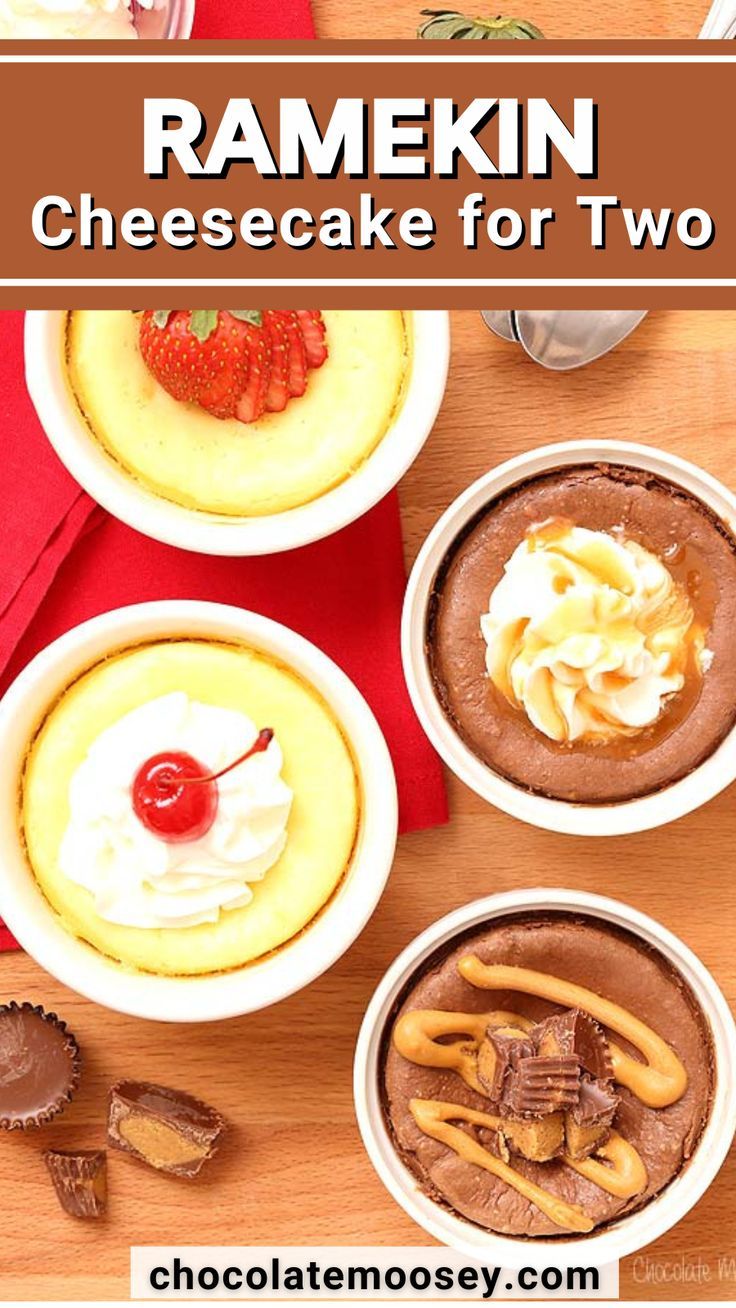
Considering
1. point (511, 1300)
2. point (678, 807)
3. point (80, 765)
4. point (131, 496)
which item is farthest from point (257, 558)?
point (511, 1300)

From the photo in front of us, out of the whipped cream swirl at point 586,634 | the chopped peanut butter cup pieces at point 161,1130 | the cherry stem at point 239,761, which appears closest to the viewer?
the cherry stem at point 239,761

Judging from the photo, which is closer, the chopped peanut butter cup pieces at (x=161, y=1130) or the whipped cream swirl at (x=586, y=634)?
the whipped cream swirl at (x=586, y=634)

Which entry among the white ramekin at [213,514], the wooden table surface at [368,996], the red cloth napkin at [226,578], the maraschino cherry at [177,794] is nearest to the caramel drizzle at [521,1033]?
the wooden table surface at [368,996]

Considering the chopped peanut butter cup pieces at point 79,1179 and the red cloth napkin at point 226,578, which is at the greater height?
the red cloth napkin at point 226,578

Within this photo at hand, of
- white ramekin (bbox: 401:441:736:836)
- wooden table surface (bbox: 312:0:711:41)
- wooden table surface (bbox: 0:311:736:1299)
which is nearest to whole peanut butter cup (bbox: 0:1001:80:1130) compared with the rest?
wooden table surface (bbox: 0:311:736:1299)

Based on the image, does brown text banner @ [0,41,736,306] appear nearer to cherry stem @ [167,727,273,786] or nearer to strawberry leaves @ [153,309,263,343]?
strawberry leaves @ [153,309,263,343]

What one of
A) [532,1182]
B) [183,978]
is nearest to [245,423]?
[183,978]

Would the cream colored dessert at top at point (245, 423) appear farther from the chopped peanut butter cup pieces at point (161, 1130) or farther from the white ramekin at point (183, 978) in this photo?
the chopped peanut butter cup pieces at point (161, 1130)
